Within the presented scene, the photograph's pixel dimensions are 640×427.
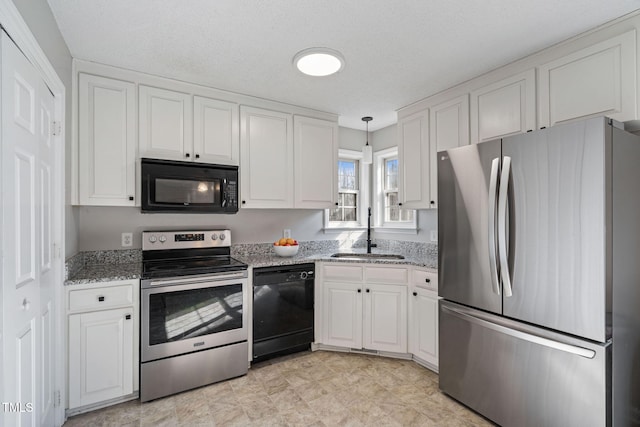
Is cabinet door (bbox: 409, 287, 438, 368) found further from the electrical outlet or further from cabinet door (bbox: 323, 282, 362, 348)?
the electrical outlet

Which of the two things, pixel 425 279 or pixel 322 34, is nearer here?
pixel 322 34

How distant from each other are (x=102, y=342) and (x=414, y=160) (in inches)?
116

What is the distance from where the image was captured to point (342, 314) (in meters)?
3.00

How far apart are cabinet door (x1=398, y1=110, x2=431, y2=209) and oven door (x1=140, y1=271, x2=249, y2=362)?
179 centimetres

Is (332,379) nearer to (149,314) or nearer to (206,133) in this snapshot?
(149,314)

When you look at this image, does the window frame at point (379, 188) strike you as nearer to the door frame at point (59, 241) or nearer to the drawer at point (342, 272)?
the drawer at point (342, 272)

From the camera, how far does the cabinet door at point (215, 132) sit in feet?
9.05

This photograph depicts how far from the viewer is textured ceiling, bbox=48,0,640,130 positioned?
173 cm

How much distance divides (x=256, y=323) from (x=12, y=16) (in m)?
2.36

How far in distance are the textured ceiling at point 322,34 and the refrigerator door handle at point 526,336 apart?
1.81 metres

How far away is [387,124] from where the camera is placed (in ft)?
12.8

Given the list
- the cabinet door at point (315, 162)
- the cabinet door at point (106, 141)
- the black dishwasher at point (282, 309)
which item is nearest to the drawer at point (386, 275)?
the black dishwasher at point (282, 309)

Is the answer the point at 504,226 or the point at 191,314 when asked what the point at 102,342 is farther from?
the point at 504,226

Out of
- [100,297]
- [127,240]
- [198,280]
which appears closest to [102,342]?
[100,297]
